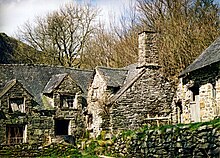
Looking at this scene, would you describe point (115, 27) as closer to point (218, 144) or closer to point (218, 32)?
point (218, 32)

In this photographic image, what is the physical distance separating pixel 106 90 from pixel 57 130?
694 cm

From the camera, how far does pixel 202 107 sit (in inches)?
828

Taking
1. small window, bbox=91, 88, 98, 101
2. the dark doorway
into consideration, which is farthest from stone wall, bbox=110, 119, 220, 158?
the dark doorway

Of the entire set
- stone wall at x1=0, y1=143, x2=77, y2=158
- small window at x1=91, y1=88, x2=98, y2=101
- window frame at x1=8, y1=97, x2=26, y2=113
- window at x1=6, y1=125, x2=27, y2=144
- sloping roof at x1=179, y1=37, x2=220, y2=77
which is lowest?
stone wall at x1=0, y1=143, x2=77, y2=158

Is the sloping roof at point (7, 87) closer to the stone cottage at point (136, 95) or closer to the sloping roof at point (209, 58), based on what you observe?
the stone cottage at point (136, 95)

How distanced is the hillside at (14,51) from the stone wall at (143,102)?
20462mm

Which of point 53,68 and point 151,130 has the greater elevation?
point 53,68

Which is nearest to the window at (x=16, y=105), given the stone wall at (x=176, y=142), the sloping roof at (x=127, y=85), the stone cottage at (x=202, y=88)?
the sloping roof at (x=127, y=85)

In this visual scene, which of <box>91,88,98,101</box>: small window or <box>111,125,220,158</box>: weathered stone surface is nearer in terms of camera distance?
<box>111,125,220,158</box>: weathered stone surface

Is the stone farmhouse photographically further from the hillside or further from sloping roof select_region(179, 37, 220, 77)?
the hillside

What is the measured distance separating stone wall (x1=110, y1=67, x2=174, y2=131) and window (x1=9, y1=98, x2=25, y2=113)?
753 cm

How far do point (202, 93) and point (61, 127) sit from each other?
1384 cm

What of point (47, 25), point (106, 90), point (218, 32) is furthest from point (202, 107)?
point (47, 25)

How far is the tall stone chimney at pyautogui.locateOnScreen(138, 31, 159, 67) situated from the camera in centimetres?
2612
